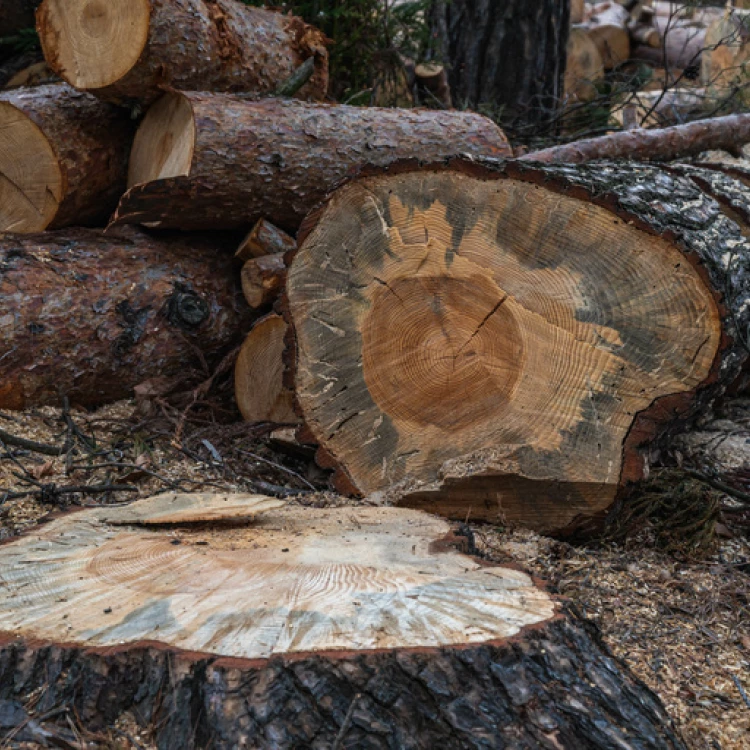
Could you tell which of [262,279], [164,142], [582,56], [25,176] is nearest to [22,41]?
[25,176]

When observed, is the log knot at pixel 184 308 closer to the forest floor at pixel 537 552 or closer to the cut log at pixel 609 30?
the forest floor at pixel 537 552

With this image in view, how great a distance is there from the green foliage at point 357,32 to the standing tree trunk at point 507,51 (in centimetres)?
58

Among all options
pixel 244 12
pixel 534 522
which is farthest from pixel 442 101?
pixel 534 522

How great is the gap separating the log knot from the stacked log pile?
0.04 feet

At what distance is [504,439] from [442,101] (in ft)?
12.3

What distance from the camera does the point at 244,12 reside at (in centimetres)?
400

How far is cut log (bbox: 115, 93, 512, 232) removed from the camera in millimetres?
3506

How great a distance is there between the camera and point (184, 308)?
12.1ft

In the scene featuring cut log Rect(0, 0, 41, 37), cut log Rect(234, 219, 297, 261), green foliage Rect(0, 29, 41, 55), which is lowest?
cut log Rect(234, 219, 297, 261)

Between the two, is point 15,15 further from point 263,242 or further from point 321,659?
point 321,659

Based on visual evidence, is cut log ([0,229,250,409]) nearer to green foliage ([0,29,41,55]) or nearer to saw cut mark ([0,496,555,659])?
saw cut mark ([0,496,555,659])

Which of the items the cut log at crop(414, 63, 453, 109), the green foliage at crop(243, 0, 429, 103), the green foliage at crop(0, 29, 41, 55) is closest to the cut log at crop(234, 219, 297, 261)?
the green foliage at crop(243, 0, 429, 103)

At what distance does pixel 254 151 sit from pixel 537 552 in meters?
1.87

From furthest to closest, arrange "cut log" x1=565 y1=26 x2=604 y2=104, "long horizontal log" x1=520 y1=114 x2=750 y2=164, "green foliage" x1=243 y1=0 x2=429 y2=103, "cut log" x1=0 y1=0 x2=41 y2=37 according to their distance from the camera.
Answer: "cut log" x1=565 y1=26 x2=604 y2=104
"green foliage" x1=243 y1=0 x2=429 y2=103
"cut log" x1=0 y1=0 x2=41 y2=37
"long horizontal log" x1=520 y1=114 x2=750 y2=164
